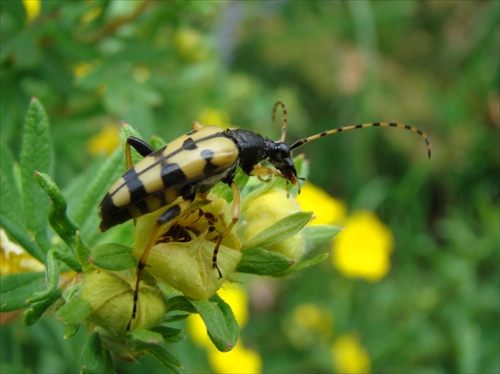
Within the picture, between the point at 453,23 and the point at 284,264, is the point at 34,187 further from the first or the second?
the point at 453,23

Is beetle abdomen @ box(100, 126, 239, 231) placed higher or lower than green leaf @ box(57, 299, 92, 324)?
higher

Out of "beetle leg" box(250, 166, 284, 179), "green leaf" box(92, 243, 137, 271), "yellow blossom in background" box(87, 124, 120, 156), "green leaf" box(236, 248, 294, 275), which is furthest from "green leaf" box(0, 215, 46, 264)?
"yellow blossom in background" box(87, 124, 120, 156)

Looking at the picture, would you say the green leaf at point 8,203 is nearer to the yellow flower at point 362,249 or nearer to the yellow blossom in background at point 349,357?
the yellow blossom in background at point 349,357

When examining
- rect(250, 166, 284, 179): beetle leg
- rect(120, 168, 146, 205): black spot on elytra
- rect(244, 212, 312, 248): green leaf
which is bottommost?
rect(244, 212, 312, 248): green leaf

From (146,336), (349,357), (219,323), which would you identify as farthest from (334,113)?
(146,336)

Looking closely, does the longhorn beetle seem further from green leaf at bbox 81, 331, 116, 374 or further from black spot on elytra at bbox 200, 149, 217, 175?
green leaf at bbox 81, 331, 116, 374

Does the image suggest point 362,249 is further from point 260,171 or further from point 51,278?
point 51,278
